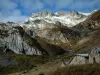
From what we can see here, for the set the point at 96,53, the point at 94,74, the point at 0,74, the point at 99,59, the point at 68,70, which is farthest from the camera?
the point at 0,74

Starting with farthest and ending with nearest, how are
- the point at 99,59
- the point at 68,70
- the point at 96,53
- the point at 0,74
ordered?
the point at 0,74 → the point at 96,53 → the point at 99,59 → the point at 68,70

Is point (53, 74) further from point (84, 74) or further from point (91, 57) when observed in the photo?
point (91, 57)

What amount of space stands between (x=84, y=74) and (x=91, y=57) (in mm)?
25543

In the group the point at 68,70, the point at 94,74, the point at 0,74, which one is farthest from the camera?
the point at 0,74

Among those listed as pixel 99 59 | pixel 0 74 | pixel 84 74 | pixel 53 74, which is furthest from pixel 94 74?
pixel 0 74

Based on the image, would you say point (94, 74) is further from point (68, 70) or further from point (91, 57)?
point (91, 57)

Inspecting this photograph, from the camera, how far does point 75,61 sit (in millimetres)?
78812

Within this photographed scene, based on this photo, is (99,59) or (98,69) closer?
(98,69)

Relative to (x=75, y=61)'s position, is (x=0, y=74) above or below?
below

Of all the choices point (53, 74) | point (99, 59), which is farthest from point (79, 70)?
point (99, 59)

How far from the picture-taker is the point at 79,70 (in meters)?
50.9

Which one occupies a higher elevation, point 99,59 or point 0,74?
point 99,59

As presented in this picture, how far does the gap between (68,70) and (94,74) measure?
19.7ft

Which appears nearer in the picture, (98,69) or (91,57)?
(98,69)
